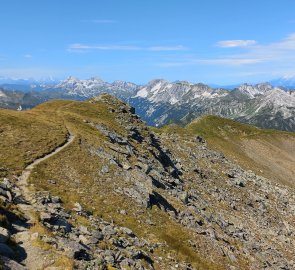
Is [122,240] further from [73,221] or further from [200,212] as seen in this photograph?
[200,212]

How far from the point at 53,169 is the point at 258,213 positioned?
147 ft

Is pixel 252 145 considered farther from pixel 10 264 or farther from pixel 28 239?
pixel 10 264

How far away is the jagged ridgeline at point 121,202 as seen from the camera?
28.3 metres

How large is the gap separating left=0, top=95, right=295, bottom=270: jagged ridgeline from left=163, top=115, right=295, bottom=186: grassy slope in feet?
116

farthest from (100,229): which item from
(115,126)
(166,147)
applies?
(166,147)

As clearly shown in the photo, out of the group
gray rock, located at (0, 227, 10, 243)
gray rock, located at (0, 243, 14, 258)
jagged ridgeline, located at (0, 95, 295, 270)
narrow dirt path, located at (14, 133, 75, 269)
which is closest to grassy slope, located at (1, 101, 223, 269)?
jagged ridgeline, located at (0, 95, 295, 270)

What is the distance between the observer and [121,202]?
1719 inches

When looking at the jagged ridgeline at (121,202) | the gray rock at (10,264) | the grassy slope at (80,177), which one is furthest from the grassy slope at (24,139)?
the gray rock at (10,264)

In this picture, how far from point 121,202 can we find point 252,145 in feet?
432

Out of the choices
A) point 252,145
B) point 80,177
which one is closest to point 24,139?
point 80,177

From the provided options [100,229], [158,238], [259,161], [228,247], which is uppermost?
[100,229]

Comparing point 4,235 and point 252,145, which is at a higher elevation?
point 4,235

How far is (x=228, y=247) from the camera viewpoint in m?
47.1

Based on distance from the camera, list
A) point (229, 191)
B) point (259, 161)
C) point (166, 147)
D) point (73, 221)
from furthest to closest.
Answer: point (259, 161)
point (166, 147)
point (229, 191)
point (73, 221)
